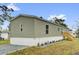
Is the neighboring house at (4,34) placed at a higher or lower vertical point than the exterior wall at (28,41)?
higher

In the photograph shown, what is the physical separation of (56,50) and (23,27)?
0.49 meters

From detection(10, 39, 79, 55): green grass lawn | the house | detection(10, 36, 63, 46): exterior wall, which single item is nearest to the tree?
the house

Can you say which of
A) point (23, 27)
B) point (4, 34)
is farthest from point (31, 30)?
point (4, 34)

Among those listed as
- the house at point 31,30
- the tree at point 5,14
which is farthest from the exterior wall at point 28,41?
the tree at point 5,14

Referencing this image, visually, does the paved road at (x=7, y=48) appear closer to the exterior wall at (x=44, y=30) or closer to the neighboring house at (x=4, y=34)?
the neighboring house at (x=4, y=34)

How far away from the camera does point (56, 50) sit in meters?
4.11

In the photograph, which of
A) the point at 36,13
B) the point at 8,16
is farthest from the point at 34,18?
the point at 8,16

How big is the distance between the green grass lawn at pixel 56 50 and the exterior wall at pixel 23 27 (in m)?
0.19

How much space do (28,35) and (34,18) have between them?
228 millimetres

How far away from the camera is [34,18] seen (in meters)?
4.07

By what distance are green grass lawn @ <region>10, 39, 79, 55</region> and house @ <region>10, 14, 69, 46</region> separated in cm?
8

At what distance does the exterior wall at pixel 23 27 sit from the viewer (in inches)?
162
